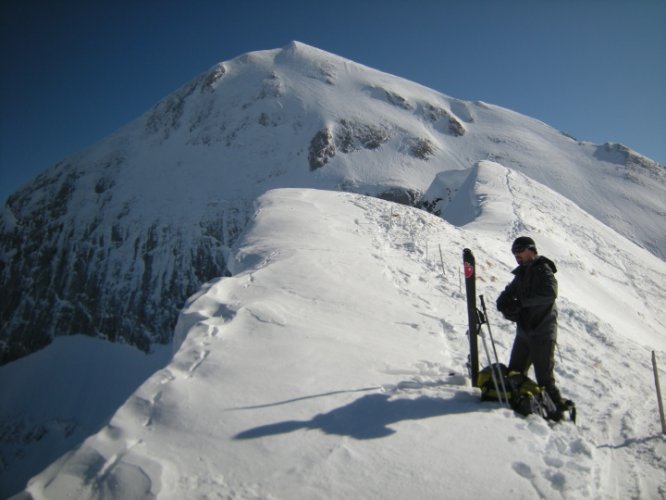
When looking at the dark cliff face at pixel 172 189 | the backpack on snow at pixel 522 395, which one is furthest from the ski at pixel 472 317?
the dark cliff face at pixel 172 189

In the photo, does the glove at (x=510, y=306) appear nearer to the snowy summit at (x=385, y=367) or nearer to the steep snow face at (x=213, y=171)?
the snowy summit at (x=385, y=367)

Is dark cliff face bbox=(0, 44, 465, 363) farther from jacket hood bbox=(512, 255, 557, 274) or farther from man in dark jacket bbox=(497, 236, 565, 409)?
jacket hood bbox=(512, 255, 557, 274)

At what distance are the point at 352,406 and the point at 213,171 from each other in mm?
70948

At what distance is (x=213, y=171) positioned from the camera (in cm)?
6994

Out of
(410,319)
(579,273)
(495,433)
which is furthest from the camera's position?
(579,273)

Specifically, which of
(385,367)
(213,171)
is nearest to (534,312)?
(385,367)

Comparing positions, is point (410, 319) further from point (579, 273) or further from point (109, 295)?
point (109, 295)

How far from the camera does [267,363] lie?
5133 mm

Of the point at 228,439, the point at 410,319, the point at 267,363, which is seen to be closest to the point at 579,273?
the point at 410,319

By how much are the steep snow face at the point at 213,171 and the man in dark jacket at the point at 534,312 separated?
51.8 meters

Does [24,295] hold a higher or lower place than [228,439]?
lower

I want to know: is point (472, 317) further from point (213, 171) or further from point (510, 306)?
point (213, 171)

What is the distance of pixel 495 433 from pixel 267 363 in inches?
112

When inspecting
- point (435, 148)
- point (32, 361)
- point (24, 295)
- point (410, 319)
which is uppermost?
point (435, 148)
